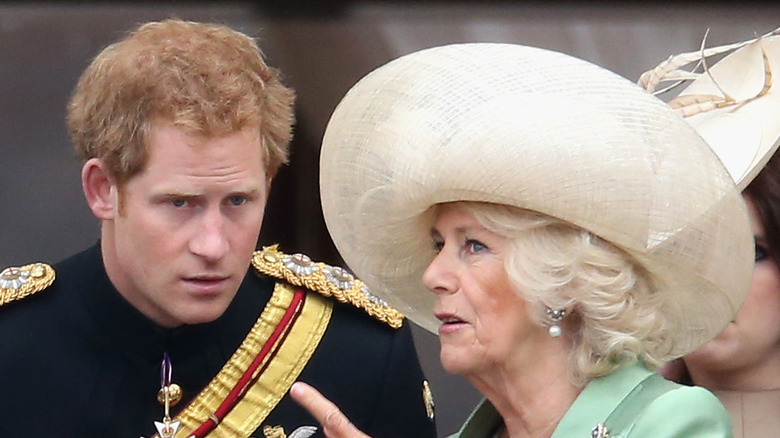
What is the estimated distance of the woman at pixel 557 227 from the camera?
201cm

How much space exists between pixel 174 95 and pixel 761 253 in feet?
3.12

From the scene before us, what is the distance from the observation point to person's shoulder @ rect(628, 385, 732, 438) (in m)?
2.00

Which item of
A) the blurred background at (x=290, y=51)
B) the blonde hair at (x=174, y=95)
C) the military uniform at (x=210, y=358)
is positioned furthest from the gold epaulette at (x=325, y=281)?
the blurred background at (x=290, y=51)

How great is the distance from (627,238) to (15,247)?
193 centimetres

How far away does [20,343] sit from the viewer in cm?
261

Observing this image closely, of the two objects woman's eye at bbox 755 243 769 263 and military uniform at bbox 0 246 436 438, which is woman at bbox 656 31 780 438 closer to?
woman's eye at bbox 755 243 769 263

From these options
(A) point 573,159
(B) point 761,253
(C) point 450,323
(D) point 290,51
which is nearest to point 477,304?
(C) point 450,323

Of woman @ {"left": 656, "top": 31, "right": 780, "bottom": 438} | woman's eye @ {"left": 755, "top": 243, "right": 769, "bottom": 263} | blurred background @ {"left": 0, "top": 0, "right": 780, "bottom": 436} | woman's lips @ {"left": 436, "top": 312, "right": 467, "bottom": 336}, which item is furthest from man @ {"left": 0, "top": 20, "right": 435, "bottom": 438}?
blurred background @ {"left": 0, "top": 0, "right": 780, "bottom": 436}

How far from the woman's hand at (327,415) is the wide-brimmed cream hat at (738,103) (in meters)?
0.73

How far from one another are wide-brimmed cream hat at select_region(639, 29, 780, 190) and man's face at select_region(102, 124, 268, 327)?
69cm

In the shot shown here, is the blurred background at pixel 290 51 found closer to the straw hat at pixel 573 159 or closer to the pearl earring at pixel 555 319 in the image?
the straw hat at pixel 573 159

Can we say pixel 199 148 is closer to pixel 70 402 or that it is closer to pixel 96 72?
pixel 96 72

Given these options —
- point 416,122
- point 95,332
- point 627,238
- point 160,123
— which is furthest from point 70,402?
point 627,238

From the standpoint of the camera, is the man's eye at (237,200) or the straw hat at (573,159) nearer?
the straw hat at (573,159)
